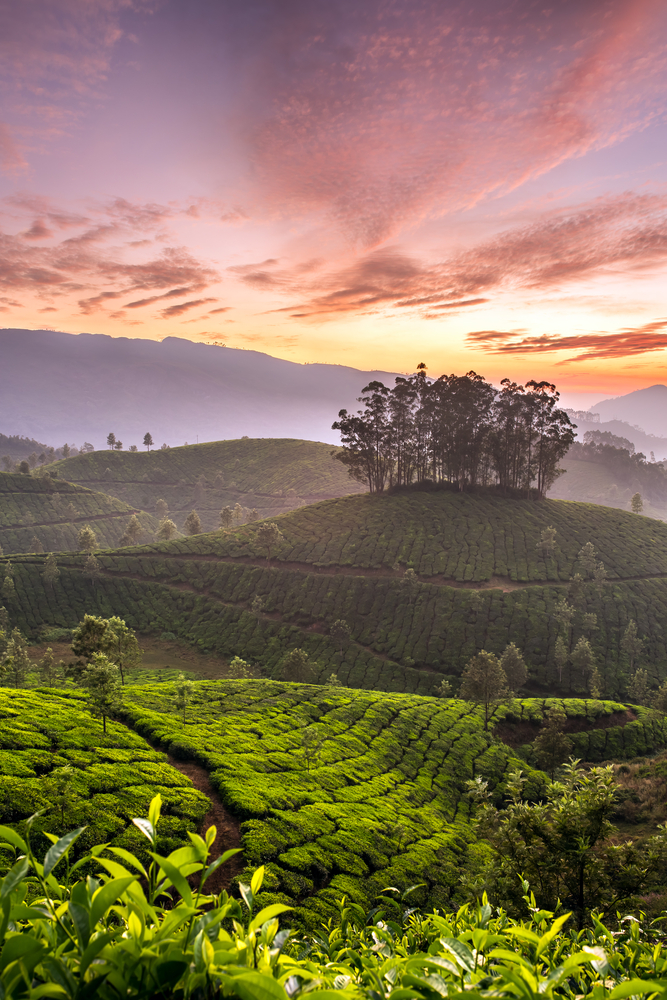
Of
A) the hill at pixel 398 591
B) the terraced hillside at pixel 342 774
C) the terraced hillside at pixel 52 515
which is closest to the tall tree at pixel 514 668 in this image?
the terraced hillside at pixel 342 774

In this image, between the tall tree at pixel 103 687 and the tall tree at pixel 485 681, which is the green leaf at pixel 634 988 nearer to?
the tall tree at pixel 103 687

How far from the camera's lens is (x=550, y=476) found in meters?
92.6

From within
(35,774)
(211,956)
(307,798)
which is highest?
(211,956)

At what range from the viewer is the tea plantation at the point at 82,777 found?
13273mm

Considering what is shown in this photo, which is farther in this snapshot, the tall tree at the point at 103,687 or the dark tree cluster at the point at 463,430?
the dark tree cluster at the point at 463,430

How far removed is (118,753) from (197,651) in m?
41.2

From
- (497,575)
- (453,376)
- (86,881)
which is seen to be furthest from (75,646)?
(453,376)

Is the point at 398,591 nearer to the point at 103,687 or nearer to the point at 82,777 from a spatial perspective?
the point at 103,687

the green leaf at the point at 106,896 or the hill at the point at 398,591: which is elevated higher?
the green leaf at the point at 106,896

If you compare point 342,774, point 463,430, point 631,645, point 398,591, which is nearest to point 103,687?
point 342,774

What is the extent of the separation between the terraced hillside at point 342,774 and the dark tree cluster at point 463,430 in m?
60.9

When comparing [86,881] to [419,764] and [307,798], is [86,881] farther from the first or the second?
[419,764]

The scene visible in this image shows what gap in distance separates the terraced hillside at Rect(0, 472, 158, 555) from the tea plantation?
8932 cm

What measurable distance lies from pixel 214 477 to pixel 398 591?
4884 inches
